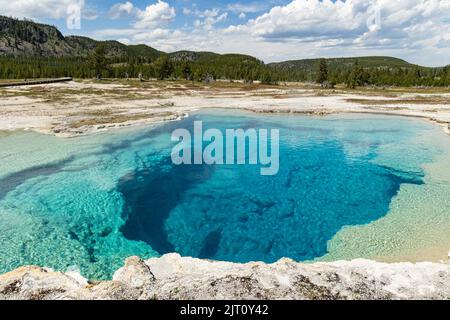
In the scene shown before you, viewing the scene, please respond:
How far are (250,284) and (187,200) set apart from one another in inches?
506

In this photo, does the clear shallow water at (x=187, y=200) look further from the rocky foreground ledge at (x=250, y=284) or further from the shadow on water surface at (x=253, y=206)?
the rocky foreground ledge at (x=250, y=284)

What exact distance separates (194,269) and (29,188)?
50.2 feet

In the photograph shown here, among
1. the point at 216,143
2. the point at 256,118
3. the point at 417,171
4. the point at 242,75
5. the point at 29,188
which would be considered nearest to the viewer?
the point at 29,188

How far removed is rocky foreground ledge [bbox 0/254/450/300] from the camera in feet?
27.3

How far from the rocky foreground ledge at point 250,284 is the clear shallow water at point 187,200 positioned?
396 cm

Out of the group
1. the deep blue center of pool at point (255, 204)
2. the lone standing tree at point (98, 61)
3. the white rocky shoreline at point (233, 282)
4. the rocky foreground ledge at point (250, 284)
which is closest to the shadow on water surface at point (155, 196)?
the deep blue center of pool at point (255, 204)

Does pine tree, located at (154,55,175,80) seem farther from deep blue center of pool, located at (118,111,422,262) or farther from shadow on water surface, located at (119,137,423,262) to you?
shadow on water surface, located at (119,137,423,262)

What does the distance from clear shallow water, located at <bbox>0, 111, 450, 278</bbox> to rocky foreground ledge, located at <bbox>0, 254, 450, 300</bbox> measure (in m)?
3.96

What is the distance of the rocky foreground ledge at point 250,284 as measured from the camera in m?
8.32

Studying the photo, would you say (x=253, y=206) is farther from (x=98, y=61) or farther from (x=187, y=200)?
(x=98, y=61)

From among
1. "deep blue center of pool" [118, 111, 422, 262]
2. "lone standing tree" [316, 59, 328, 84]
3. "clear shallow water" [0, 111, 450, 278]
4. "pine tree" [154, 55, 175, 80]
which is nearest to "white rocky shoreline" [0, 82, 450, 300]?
"clear shallow water" [0, 111, 450, 278]
